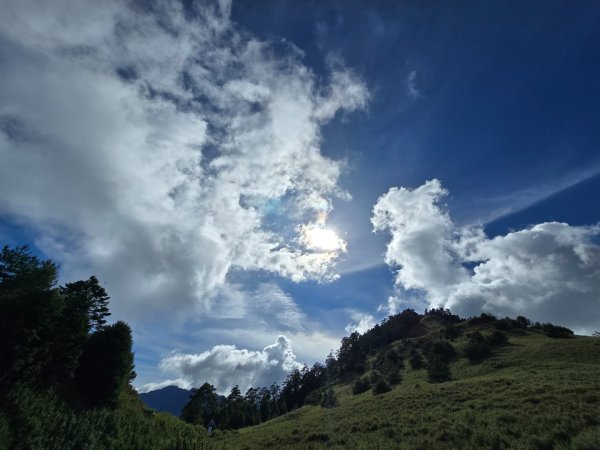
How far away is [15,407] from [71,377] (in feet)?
40.7

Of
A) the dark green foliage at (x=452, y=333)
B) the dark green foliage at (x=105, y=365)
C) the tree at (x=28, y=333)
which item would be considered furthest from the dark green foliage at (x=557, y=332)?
the tree at (x=28, y=333)

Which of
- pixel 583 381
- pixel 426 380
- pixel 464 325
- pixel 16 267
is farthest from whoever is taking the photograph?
pixel 464 325

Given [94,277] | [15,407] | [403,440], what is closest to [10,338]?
[15,407]

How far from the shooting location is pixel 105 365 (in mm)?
31656

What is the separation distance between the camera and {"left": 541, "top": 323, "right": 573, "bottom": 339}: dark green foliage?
74.3 meters

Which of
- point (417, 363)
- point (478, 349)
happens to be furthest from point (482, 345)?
point (417, 363)

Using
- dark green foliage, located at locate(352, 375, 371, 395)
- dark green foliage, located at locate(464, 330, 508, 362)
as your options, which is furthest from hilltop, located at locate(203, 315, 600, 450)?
dark green foliage, located at locate(352, 375, 371, 395)

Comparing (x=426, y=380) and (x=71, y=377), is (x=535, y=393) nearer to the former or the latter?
(x=426, y=380)

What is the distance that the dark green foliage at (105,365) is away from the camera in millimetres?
30484

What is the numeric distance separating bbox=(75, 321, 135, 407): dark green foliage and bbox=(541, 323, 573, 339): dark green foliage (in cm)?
8299

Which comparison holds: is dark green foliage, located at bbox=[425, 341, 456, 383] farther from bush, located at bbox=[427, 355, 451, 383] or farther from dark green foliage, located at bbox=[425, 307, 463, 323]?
dark green foliage, located at bbox=[425, 307, 463, 323]

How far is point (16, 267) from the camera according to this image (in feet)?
130

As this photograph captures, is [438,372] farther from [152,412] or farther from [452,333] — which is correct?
[452,333]

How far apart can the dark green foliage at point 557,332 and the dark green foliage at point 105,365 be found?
83.0m
